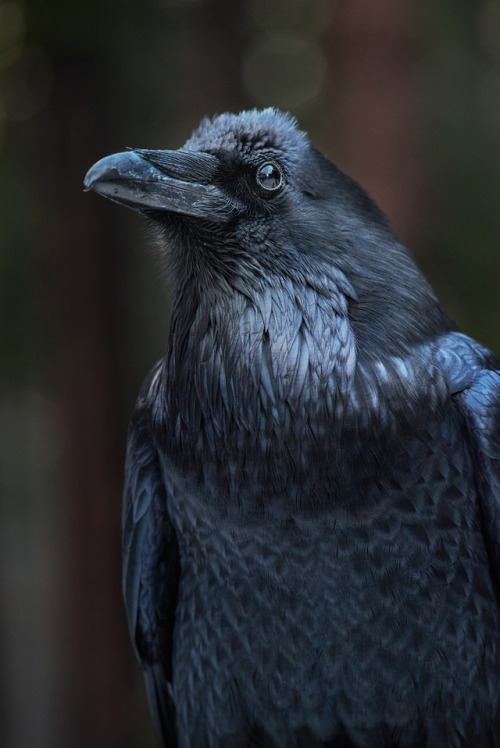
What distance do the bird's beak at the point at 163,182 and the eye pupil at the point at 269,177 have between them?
5.7 inches

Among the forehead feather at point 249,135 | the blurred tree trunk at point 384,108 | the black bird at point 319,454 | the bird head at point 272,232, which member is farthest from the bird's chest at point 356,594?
the blurred tree trunk at point 384,108

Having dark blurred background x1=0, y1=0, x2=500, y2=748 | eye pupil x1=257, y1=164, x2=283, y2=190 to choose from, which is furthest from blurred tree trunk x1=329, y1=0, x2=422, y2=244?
eye pupil x1=257, y1=164, x2=283, y2=190

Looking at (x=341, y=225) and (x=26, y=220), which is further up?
(x=26, y=220)

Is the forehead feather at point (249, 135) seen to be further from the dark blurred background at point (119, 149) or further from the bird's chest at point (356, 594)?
the dark blurred background at point (119, 149)

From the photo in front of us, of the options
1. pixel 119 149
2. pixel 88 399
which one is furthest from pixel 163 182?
pixel 119 149

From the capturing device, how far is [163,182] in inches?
96.5

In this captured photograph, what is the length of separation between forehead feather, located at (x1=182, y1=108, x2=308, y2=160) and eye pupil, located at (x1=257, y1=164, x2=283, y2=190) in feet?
0.23

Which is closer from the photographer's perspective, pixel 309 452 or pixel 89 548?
pixel 309 452

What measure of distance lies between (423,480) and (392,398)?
306 mm

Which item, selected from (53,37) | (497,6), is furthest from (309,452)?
(497,6)

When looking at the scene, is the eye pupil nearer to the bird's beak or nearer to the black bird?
the black bird

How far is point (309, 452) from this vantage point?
2576 millimetres

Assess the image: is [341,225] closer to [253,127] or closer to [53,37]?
[253,127]

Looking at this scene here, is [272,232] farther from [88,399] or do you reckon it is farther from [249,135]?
[88,399]
